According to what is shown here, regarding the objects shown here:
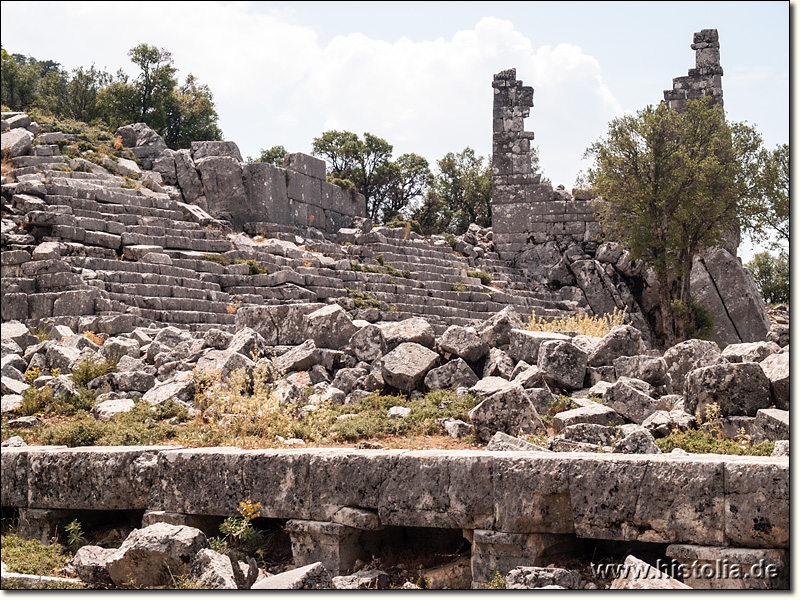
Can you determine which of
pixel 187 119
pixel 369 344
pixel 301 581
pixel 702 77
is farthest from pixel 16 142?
pixel 301 581

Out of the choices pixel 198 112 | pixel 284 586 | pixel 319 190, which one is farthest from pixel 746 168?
pixel 198 112

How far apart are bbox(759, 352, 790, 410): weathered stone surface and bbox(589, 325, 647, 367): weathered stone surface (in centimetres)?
201

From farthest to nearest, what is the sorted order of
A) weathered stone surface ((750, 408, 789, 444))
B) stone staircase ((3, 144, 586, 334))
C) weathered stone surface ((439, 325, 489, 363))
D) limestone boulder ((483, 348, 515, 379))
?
1. stone staircase ((3, 144, 586, 334))
2. weathered stone surface ((439, 325, 489, 363))
3. limestone boulder ((483, 348, 515, 379))
4. weathered stone surface ((750, 408, 789, 444))

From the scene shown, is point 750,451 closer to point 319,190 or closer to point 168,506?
point 168,506

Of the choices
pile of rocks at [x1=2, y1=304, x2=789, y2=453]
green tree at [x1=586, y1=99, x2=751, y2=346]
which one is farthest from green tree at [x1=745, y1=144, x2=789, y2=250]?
pile of rocks at [x1=2, y1=304, x2=789, y2=453]

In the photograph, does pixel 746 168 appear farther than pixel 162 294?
Yes

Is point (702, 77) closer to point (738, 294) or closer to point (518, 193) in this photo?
point (518, 193)

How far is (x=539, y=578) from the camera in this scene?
5105 millimetres

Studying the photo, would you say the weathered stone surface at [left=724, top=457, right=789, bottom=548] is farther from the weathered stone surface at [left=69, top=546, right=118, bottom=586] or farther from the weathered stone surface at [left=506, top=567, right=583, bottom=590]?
Answer: the weathered stone surface at [left=69, top=546, right=118, bottom=586]

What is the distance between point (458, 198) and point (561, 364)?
28.5 meters

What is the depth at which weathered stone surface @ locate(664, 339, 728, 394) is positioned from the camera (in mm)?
9375

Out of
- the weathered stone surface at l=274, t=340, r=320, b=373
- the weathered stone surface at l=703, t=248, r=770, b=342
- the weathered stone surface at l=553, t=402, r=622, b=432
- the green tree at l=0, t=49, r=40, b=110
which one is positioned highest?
the green tree at l=0, t=49, r=40, b=110

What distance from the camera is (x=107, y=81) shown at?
1451 inches

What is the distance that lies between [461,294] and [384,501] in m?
16.2
